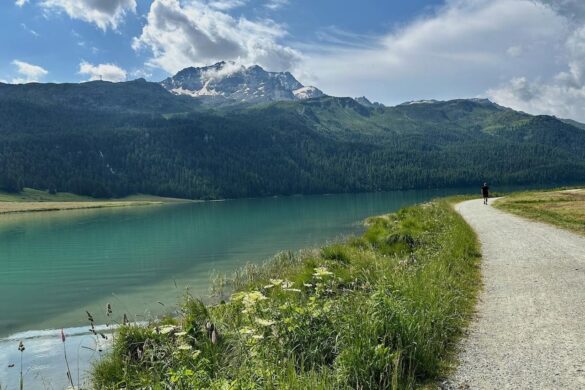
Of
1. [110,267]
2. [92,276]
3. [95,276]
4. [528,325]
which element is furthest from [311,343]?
[110,267]

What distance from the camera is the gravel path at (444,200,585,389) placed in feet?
27.5

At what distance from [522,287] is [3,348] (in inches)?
840

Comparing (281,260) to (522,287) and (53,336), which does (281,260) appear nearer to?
(53,336)

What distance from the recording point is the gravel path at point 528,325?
27.5ft

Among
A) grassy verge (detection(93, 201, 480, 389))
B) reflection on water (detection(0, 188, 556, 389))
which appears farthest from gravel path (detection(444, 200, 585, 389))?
reflection on water (detection(0, 188, 556, 389))

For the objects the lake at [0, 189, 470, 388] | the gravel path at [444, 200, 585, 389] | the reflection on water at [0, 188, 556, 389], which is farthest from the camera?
the lake at [0, 189, 470, 388]

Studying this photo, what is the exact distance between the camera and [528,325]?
1125cm

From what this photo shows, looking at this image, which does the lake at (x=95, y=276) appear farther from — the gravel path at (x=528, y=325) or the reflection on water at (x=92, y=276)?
the gravel path at (x=528, y=325)

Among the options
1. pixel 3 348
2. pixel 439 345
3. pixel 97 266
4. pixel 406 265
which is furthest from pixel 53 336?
pixel 97 266

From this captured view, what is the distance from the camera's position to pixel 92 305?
2802cm

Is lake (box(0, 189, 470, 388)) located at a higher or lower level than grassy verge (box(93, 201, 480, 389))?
lower

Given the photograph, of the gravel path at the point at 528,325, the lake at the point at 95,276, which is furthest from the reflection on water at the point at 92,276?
the gravel path at the point at 528,325

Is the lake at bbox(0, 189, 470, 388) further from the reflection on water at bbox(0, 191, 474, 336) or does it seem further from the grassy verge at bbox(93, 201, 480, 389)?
the grassy verge at bbox(93, 201, 480, 389)

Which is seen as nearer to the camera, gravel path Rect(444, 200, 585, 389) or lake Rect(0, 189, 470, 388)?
gravel path Rect(444, 200, 585, 389)
